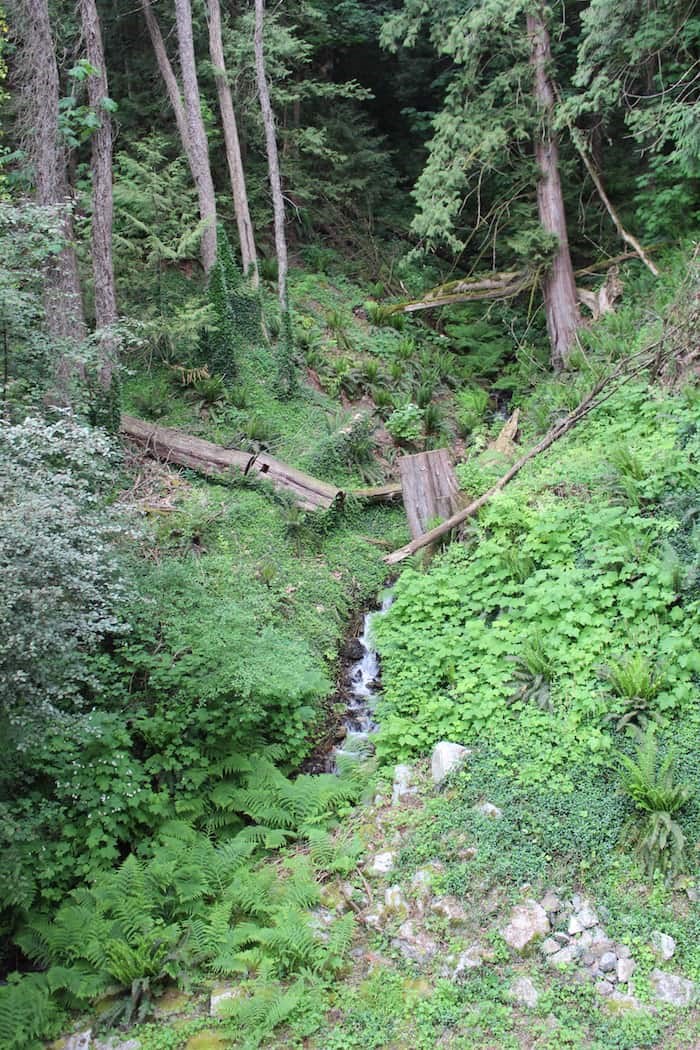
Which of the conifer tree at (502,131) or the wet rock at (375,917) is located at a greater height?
the conifer tree at (502,131)

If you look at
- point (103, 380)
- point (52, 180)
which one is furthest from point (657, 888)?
point (52, 180)

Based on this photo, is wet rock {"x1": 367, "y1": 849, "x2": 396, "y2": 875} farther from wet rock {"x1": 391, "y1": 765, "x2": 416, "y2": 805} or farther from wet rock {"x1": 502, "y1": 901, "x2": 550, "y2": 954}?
wet rock {"x1": 502, "y1": 901, "x2": 550, "y2": 954}

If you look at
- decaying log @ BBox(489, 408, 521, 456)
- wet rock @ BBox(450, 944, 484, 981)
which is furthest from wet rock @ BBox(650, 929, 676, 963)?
decaying log @ BBox(489, 408, 521, 456)

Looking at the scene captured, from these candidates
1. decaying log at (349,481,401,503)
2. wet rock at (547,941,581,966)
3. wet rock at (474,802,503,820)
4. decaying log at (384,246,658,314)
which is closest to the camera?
wet rock at (547,941,581,966)

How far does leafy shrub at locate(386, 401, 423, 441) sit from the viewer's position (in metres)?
13.0

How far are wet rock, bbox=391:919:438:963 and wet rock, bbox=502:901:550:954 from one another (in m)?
0.54

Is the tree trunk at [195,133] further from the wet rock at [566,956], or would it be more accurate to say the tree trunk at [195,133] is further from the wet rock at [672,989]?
the wet rock at [672,989]

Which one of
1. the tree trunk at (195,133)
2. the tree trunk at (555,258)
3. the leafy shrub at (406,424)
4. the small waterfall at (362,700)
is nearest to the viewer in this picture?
the small waterfall at (362,700)

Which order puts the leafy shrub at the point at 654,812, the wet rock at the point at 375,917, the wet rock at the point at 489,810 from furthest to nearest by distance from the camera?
the wet rock at the point at 489,810, the wet rock at the point at 375,917, the leafy shrub at the point at 654,812

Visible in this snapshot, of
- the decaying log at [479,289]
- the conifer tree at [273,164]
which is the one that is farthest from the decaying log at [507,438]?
the conifer tree at [273,164]

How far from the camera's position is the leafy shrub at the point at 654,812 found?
205 inches

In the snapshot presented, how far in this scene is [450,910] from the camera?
542 centimetres

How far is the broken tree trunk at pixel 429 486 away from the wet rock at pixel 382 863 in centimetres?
465

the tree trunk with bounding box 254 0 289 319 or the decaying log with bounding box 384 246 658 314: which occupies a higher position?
the tree trunk with bounding box 254 0 289 319
